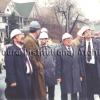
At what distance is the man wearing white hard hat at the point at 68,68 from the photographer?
721cm

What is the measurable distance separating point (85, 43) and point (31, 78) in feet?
4.72

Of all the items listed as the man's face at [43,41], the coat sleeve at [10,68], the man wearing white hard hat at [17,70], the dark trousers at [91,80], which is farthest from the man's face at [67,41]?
the coat sleeve at [10,68]

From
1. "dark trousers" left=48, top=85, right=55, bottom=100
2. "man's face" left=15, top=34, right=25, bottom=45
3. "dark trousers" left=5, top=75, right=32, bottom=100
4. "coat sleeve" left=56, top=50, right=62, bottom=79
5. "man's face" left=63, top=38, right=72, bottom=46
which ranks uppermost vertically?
"man's face" left=15, top=34, right=25, bottom=45

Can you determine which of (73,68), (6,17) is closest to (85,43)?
(73,68)

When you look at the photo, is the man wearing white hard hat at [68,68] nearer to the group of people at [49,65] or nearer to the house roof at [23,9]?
the group of people at [49,65]

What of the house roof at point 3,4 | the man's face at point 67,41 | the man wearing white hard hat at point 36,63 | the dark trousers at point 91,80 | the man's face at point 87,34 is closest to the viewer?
the man wearing white hard hat at point 36,63

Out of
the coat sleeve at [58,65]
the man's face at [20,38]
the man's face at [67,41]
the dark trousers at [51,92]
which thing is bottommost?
the dark trousers at [51,92]

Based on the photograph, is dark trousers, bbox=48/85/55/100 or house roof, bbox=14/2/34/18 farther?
house roof, bbox=14/2/34/18

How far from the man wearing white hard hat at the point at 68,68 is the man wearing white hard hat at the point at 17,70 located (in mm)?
966

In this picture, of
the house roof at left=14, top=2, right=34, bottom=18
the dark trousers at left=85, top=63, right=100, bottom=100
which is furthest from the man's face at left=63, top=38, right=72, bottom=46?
the house roof at left=14, top=2, right=34, bottom=18

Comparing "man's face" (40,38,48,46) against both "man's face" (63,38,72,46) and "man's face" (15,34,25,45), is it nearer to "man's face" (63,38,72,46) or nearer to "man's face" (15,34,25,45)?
"man's face" (63,38,72,46)

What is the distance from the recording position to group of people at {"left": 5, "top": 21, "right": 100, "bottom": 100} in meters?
6.25

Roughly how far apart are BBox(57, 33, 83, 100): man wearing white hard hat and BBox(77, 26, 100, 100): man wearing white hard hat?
193mm

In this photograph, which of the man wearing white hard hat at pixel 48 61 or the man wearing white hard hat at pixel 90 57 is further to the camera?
the man wearing white hard hat at pixel 90 57
